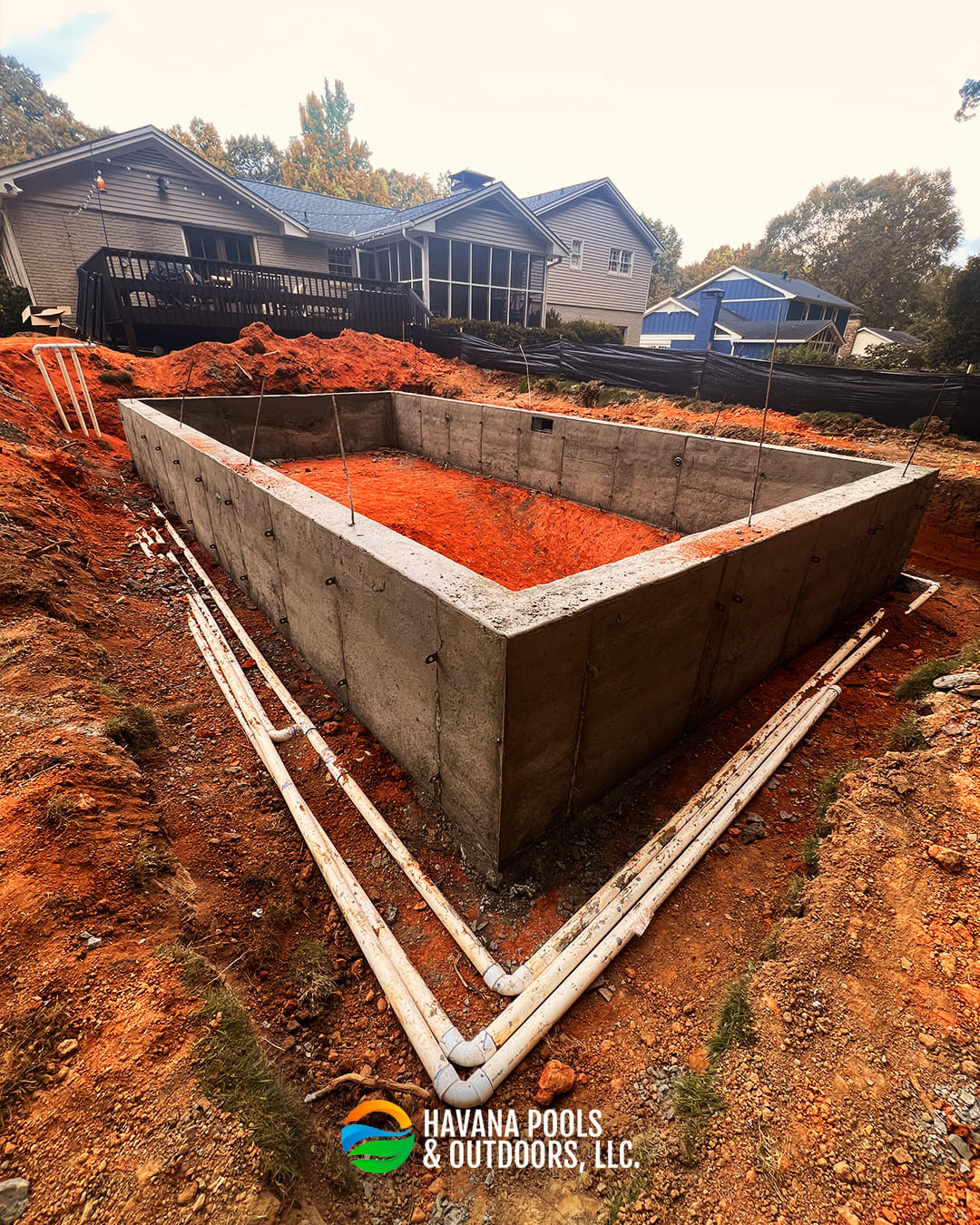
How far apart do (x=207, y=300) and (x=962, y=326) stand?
814 inches

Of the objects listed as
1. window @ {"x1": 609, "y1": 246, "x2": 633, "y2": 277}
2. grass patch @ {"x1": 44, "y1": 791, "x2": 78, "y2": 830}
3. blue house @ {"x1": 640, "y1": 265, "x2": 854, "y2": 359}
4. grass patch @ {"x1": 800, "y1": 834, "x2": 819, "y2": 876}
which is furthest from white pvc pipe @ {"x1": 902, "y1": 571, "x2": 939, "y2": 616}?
blue house @ {"x1": 640, "y1": 265, "x2": 854, "y2": 359}

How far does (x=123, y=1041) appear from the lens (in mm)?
1981

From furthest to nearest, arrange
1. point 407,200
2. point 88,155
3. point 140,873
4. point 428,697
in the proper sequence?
point 407,200 → point 88,155 → point 428,697 → point 140,873

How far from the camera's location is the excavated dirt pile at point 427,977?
186 centimetres

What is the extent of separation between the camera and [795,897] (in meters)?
3.08

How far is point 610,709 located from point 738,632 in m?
1.63

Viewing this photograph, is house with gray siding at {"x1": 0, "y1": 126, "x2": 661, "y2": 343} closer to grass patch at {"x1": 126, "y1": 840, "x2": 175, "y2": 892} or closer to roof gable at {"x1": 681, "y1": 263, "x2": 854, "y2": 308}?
Answer: roof gable at {"x1": 681, "y1": 263, "x2": 854, "y2": 308}

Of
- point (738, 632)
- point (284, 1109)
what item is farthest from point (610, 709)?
point (284, 1109)

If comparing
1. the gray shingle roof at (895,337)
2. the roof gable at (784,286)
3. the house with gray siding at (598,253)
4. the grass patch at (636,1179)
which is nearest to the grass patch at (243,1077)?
the grass patch at (636,1179)

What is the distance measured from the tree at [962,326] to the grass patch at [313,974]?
62.0 feet

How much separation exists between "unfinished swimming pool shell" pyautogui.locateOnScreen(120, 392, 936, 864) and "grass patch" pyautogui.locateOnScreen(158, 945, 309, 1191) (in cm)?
144

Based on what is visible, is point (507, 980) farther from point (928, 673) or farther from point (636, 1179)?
point (928, 673)

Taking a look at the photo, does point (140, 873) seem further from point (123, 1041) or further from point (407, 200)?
point (407, 200)

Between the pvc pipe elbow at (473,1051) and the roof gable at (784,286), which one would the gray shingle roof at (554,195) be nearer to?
the roof gable at (784,286)
